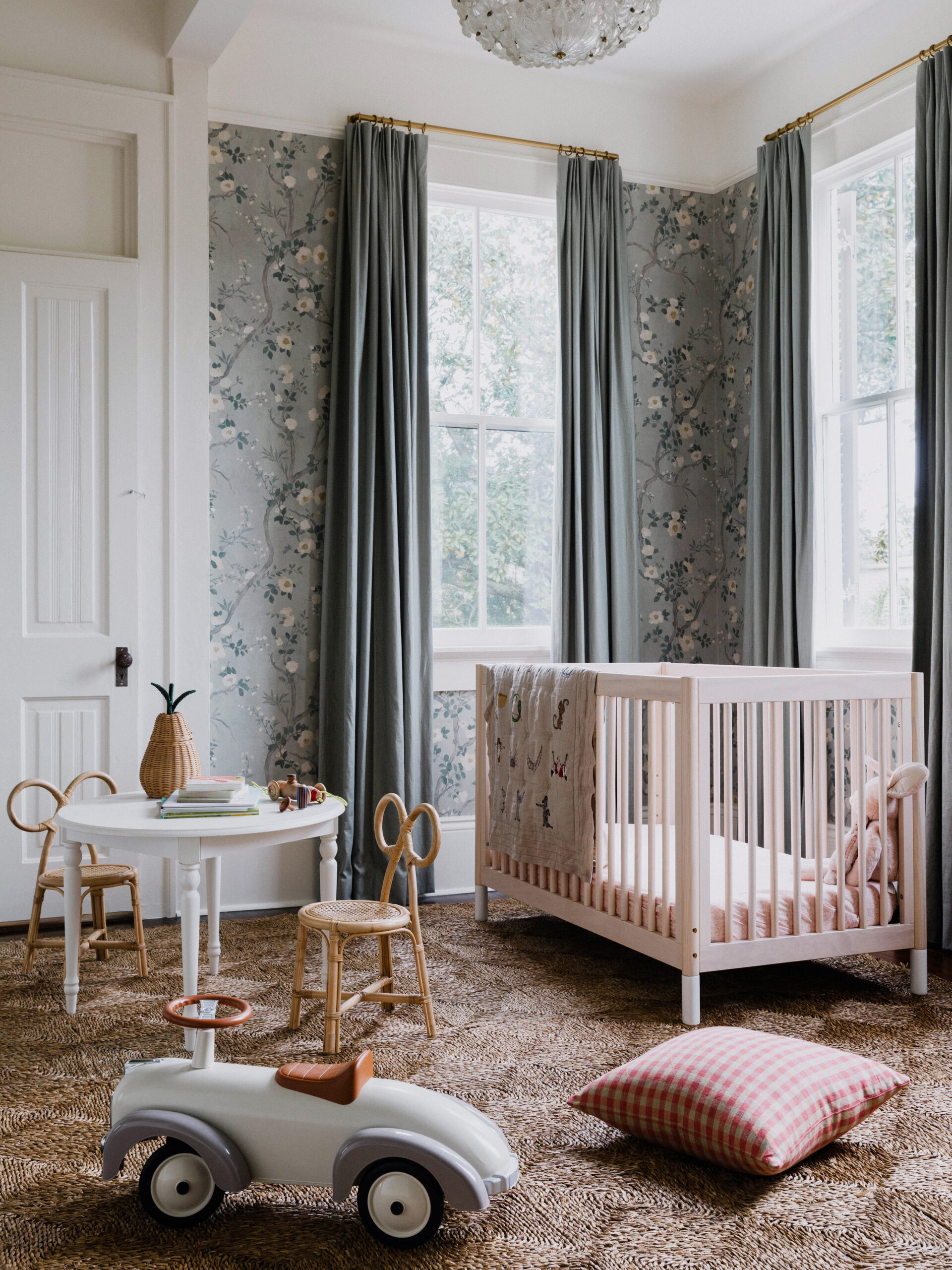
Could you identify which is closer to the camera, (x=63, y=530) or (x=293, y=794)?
(x=293, y=794)

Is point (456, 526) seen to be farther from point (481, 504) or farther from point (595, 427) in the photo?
point (595, 427)

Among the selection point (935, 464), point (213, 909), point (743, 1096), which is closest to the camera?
point (743, 1096)

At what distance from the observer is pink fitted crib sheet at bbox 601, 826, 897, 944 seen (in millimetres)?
2498

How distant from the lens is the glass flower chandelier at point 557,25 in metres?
2.22

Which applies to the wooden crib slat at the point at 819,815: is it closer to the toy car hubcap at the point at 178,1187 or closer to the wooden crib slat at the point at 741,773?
the wooden crib slat at the point at 741,773

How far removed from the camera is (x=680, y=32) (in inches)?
146

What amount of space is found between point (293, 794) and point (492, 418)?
1.95 metres

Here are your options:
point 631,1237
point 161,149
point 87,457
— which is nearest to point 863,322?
point 161,149

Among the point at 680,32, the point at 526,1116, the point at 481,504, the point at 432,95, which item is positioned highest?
the point at 680,32

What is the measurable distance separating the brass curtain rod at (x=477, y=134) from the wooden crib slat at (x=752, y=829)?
2415 millimetres

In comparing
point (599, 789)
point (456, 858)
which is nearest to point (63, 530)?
point (456, 858)

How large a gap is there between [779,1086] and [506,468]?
8.80 feet

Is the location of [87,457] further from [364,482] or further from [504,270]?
[504,270]

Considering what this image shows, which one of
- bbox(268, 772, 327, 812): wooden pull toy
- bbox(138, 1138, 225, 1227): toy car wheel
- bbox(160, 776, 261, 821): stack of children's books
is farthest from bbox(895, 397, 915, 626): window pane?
bbox(138, 1138, 225, 1227): toy car wheel
